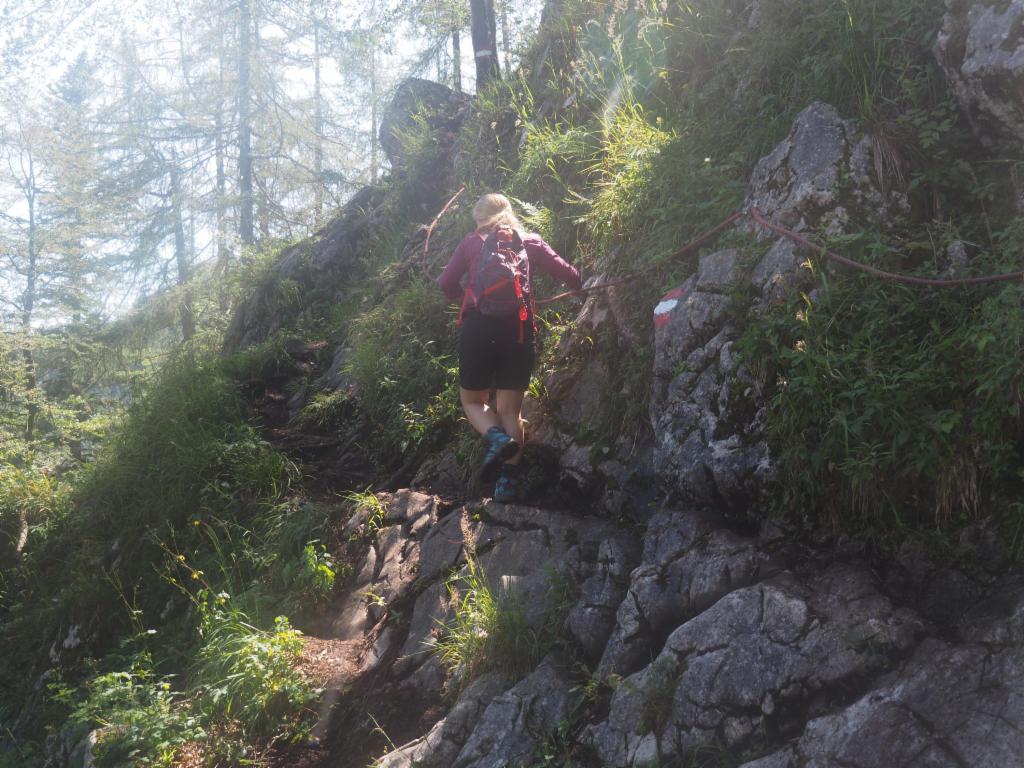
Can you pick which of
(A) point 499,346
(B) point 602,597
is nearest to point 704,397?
(B) point 602,597

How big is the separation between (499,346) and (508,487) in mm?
1067

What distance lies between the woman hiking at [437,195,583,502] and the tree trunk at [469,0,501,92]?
7505 millimetres

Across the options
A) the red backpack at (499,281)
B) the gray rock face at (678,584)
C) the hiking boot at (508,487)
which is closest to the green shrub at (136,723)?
the hiking boot at (508,487)

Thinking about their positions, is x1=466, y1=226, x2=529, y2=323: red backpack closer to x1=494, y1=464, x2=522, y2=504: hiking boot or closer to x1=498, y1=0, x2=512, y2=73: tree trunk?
x1=494, y1=464, x2=522, y2=504: hiking boot

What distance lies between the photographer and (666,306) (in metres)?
5.17

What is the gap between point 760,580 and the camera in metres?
3.77

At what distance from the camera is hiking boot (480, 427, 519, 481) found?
5504 mm

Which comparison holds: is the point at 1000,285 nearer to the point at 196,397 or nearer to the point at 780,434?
the point at 780,434

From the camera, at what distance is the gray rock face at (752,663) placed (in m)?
3.24

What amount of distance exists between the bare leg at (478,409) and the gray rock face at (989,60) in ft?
12.5

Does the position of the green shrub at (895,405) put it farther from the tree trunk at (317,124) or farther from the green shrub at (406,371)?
the tree trunk at (317,124)

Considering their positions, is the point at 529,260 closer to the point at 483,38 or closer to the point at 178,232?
the point at 483,38

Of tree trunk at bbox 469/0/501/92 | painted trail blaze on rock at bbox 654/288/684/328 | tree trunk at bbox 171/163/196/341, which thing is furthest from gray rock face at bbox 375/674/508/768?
tree trunk at bbox 171/163/196/341

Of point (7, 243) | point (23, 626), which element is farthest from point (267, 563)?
point (7, 243)
